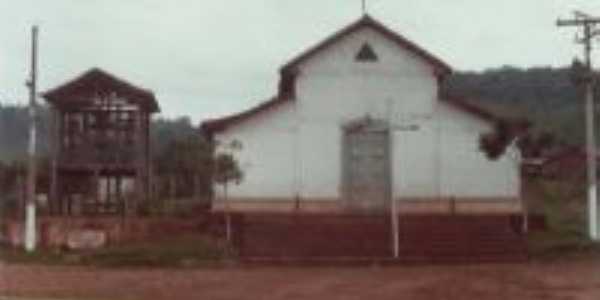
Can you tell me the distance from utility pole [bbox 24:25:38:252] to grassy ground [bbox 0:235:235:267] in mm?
717

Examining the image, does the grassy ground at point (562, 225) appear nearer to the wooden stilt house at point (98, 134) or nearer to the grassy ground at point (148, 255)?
the grassy ground at point (148, 255)

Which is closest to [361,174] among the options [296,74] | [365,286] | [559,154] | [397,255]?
[296,74]

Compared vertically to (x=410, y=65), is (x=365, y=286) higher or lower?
lower

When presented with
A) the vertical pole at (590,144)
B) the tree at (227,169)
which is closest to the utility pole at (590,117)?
the vertical pole at (590,144)

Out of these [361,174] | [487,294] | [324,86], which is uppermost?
[324,86]

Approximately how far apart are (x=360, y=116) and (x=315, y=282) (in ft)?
42.5

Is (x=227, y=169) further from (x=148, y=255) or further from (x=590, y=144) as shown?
(x=590, y=144)

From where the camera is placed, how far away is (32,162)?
118ft

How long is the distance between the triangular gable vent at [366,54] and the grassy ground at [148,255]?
27.6ft

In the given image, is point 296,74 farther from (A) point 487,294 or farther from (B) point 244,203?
(A) point 487,294

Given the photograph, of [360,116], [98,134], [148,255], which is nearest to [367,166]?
[360,116]

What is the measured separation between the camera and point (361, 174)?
130ft

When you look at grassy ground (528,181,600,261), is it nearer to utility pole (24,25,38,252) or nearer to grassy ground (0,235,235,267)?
grassy ground (0,235,235,267)

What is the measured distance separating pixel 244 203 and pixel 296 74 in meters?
4.05
